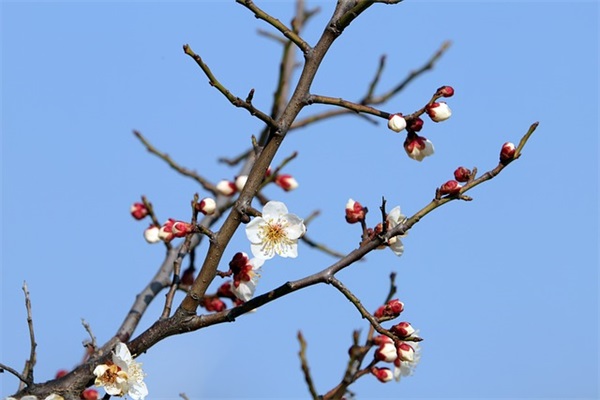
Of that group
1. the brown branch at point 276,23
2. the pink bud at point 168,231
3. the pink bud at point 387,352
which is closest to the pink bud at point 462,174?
the brown branch at point 276,23

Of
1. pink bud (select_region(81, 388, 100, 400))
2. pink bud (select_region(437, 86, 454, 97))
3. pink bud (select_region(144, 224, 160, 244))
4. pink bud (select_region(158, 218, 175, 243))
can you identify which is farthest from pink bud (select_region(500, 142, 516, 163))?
pink bud (select_region(144, 224, 160, 244))

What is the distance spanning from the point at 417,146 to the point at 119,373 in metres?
1.19

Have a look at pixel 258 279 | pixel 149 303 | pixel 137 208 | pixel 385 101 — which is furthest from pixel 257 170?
pixel 385 101

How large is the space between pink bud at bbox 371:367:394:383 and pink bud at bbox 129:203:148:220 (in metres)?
1.48

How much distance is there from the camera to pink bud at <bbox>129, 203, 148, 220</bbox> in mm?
4251

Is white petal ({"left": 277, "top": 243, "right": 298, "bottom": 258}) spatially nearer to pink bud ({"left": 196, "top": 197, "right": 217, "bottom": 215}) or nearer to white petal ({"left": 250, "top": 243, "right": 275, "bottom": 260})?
white petal ({"left": 250, "top": 243, "right": 275, "bottom": 260})

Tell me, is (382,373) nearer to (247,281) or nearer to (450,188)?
(247,281)

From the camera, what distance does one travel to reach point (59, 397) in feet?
8.87

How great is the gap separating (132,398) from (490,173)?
1.31 metres

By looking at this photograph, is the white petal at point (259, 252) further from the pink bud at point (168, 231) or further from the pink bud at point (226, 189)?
the pink bud at point (226, 189)

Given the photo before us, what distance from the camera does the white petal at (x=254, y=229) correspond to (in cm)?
289

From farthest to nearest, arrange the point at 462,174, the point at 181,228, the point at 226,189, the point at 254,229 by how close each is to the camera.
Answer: the point at 226,189 → the point at 181,228 → the point at 254,229 → the point at 462,174

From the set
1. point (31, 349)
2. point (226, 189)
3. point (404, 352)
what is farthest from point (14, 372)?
point (226, 189)

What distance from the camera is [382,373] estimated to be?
336 cm
